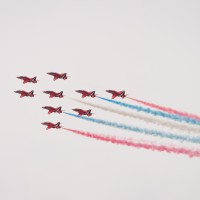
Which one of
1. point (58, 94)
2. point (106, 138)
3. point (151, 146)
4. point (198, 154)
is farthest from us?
point (58, 94)

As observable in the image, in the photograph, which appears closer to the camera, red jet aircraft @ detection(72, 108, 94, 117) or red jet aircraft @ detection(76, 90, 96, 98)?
red jet aircraft @ detection(76, 90, 96, 98)

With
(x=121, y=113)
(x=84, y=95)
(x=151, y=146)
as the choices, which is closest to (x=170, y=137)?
(x=151, y=146)

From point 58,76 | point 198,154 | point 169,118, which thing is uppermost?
point 58,76

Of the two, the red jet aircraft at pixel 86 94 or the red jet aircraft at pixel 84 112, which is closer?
the red jet aircraft at pixel 86 94

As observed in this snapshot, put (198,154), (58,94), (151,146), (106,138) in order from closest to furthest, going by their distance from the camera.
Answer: (198,154)
(151,146)
(106,138)
(58,94)

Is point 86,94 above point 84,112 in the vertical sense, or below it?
above

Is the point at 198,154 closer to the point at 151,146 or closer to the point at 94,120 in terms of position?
the point at 151,146

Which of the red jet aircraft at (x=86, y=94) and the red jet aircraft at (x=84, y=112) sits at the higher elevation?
the red jet aircraft at (x=86, y=94)

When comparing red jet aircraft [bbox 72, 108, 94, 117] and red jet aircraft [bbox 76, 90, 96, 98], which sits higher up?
red jet aircraft [bbox 76, 90, 96, 98]

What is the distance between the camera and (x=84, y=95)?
383ft

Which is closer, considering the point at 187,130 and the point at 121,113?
the point at 187,130

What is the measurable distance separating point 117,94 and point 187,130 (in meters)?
18.4

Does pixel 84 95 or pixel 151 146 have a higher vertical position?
pixel 84 95

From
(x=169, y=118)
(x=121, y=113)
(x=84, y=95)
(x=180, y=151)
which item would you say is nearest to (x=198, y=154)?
(x=180, y=151)
